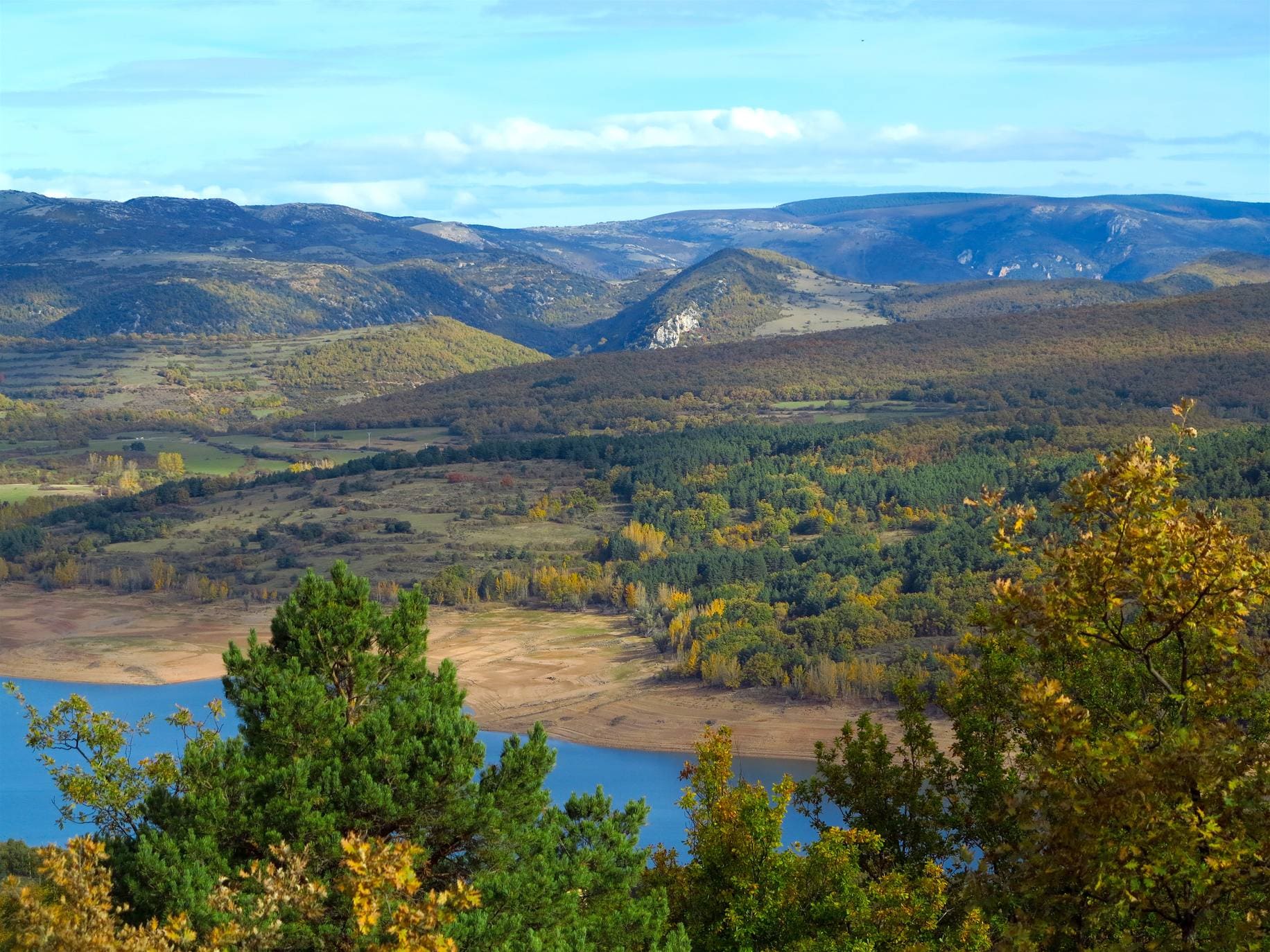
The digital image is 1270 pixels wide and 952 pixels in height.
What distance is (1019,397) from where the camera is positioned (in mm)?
172000

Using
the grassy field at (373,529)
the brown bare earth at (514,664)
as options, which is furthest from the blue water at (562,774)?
the grassy field at (373,529)

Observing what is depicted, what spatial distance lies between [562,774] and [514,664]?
2357 cm

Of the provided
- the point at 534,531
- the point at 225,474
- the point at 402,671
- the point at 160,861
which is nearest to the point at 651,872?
the point at 402,671

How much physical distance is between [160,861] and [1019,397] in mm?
161999

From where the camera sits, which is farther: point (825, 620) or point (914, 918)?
point (825, 620)

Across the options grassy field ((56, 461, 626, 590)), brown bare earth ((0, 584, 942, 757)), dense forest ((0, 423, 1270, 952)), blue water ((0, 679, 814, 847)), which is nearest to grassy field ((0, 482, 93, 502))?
grassy field ((56, 461, 626, 590))

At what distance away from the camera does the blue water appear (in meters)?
56.2

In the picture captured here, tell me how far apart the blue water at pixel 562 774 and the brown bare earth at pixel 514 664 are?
241cm

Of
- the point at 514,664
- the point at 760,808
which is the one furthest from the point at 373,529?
the point at 760,808

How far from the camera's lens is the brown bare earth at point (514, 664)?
75500 mm

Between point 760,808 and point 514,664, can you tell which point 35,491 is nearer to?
point 514,664

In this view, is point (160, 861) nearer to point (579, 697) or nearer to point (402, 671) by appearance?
point (402, 671)

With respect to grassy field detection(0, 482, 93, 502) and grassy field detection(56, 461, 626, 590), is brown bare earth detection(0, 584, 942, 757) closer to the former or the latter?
grassy field detection(56, 461, 626, 590)

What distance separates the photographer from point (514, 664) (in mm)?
89500
